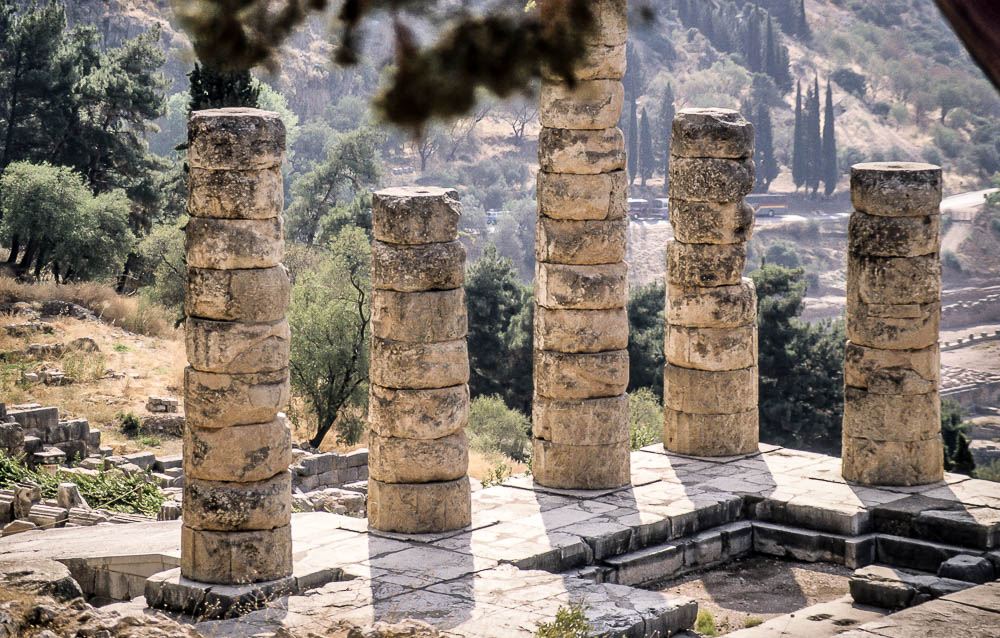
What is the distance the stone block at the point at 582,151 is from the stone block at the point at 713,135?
1235mm

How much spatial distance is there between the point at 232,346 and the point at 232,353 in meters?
0.06

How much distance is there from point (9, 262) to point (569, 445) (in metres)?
20.7

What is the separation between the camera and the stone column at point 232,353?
40.8ft

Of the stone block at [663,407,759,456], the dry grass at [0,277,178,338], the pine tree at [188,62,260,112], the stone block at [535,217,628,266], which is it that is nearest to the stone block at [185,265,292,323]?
the stone block at [535,217,628,266]

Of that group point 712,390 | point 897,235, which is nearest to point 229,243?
point 712,390

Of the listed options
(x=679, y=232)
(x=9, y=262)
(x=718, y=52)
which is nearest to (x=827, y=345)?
(x=679, y=232)

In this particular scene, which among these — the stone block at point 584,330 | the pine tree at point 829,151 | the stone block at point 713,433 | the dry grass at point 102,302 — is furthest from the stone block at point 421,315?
the pine tree at point 829,151

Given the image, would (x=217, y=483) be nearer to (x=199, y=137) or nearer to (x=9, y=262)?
(x=199, y=137)

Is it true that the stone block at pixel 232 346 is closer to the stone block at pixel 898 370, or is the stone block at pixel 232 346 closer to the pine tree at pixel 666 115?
the stone block at pixel 898 370

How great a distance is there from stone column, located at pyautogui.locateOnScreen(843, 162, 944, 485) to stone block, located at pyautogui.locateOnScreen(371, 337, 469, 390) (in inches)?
180

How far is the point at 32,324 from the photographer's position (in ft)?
85.2

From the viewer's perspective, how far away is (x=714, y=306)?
16938 mm

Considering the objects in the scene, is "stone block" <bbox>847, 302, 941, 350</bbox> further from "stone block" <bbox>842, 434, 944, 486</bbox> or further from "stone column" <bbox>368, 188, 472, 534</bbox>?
"stone column" <bbox>368, 188, 472, 534</bbox>

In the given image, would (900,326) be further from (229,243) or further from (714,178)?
(229,243)
